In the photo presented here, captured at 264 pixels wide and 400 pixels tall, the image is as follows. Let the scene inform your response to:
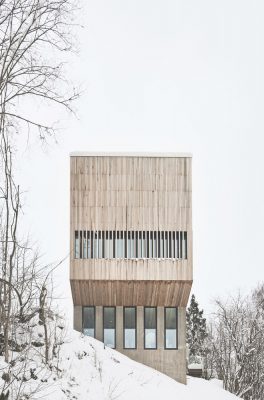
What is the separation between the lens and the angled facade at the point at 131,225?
3155 centimetres

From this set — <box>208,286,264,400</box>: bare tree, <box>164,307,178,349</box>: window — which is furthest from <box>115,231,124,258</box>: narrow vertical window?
<box>208,286,264,400</box>: bare tree

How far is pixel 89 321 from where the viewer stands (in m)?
33.2

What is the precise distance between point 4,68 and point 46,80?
33.0 inches

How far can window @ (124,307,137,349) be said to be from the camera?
3288cm

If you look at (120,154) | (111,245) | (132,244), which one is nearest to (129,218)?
(132,244)

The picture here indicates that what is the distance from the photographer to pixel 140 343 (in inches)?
1289

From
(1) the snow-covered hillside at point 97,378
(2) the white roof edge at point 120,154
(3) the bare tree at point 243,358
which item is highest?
(2) the white roof edge at point 120,154

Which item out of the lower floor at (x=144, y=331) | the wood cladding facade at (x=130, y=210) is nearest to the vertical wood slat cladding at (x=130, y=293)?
the wood cladding facade at (x=130, y=210)

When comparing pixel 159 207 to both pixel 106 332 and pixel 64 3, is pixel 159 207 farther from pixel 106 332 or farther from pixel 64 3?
pixel 64 3

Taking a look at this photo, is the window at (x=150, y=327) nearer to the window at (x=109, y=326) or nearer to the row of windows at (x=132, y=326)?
the row of windows at (x=132, y=326)

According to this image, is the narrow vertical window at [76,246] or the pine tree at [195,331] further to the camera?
the pine tree at [195,331]

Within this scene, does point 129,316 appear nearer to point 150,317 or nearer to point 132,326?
point 132,326


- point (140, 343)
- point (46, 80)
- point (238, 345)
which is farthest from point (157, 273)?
point (46, 80)

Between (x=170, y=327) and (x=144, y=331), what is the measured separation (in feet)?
3.66
